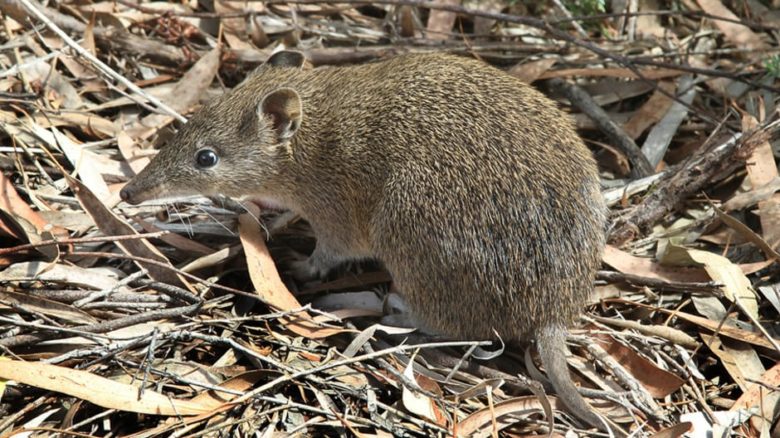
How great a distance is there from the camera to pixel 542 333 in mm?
4750

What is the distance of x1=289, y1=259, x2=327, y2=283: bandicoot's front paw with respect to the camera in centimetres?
569

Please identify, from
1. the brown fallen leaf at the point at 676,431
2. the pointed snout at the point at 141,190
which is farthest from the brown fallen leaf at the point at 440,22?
the brown fallen leaf at the point at 676,431

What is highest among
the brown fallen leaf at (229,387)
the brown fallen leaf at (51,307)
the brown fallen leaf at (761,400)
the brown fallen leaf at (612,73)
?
the brown fallen leaf at (612,73)

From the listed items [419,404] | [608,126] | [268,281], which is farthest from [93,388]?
[608,126]

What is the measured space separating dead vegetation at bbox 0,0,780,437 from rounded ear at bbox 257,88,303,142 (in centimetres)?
70

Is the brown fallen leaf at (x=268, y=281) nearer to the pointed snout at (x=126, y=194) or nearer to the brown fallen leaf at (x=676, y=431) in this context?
the pointed snout at (x=126, y=194)

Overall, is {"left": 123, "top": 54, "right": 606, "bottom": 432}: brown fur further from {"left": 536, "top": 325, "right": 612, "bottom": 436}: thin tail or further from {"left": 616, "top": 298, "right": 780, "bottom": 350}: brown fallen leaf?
{"left": 616, "top": 298, "right": 780, "bottom": 350}: brown fallen leaf

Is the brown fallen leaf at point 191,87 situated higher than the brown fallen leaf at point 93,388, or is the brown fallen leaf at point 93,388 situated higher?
the brown fallen leaf at point 191,87

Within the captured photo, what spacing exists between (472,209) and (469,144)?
0.41m

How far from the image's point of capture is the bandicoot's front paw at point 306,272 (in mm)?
5691

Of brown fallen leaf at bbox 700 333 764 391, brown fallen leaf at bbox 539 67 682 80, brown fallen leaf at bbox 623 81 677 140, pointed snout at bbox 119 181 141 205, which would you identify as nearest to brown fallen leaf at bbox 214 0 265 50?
pointed snout at bbox 119 181 141 205

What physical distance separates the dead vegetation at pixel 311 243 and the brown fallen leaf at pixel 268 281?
2 cm

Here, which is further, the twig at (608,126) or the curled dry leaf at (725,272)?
the twig at (608,126)

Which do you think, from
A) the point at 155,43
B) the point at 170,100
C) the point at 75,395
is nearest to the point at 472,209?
the point at 75,395
